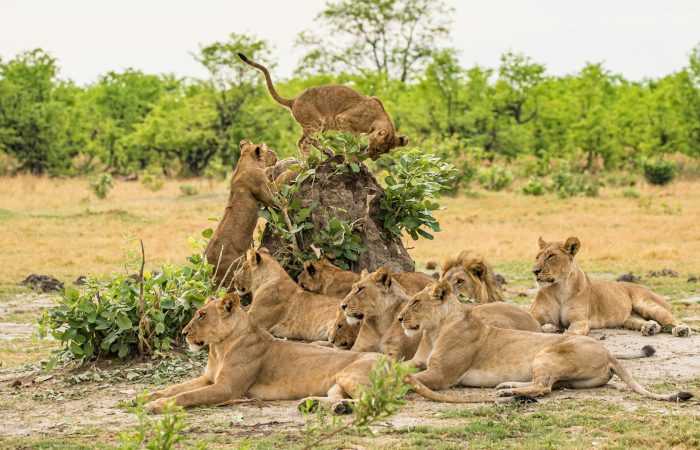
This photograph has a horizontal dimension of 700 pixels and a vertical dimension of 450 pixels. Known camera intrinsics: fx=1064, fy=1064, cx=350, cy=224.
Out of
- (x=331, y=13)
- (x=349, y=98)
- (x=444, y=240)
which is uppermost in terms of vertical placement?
(x=331, y=13)

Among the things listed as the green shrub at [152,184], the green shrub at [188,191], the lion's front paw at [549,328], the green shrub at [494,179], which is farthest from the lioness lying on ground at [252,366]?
the green shrub at [152,184]

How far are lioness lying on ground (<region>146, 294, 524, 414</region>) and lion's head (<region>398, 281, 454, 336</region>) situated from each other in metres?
0.42

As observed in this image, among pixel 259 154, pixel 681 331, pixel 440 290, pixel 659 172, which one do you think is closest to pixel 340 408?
pixel 440 290

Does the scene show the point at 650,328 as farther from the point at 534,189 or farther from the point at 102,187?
the point at 102,187

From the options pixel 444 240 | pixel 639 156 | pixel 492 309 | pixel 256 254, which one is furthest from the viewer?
pixel 639 156

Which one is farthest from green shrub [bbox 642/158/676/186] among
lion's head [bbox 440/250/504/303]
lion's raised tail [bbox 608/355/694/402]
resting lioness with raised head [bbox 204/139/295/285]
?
lion's raised tail [bbox 608/355/694/402]

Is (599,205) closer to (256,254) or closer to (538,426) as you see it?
(256,254)

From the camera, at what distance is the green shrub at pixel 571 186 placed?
94.8 feet

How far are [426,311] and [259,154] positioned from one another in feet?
10.7

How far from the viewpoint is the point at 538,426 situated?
6.09 meters

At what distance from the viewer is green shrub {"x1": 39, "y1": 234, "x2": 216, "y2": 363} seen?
27.4 feet

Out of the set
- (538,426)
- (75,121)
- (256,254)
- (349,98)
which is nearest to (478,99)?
(75,121)

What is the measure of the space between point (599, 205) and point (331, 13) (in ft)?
116

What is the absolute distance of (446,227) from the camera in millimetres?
22312
